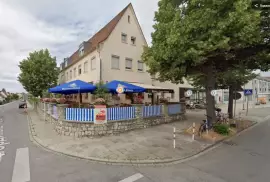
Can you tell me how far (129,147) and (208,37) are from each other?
6.75m

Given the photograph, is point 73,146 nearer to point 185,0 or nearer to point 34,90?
point 185,0

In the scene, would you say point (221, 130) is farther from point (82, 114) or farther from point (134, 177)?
point (82, 114)

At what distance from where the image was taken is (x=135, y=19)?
66.6 feet

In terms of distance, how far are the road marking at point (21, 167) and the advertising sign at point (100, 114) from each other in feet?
Result: 12.0

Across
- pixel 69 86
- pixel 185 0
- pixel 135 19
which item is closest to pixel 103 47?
pixel 135 19

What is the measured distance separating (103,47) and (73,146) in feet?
36.8

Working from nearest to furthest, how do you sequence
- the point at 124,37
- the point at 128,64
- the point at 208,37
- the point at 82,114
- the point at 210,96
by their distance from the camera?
1. the point at 208,37
2. the point at 82,114
3. the point at 210,96
4. the point at 124,37
5. the point at 128,64

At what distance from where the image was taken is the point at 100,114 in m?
10.5

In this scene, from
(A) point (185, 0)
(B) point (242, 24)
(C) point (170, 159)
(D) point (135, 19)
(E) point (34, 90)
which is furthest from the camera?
(E) point (34, 90)

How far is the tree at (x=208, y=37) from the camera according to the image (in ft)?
27.3

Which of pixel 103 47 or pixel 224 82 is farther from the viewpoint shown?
pixel 103 47

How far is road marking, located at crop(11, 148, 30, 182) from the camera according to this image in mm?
5496

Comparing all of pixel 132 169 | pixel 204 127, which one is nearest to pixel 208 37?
pixel 204 127

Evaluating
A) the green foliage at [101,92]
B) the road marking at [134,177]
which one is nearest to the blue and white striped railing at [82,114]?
the green foliage at [101,92]
